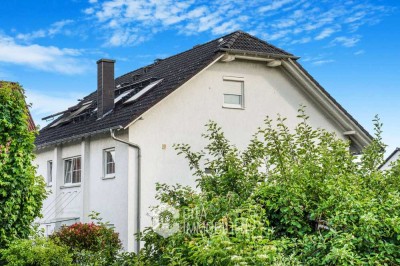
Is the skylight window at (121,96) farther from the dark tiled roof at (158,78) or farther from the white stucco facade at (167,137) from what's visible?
the white stucco facade at (167,137)

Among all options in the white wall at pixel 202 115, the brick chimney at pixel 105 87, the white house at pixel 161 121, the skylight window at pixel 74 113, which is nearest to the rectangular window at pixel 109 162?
the white house at pixel 161 121

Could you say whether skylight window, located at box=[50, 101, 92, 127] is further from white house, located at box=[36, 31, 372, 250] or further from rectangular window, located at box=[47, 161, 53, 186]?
rectangular window, located at box=[47, 161, 53, 186]

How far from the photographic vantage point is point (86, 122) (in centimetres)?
2819

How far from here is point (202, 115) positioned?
25.2 m

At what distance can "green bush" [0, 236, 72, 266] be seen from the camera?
1320 centimetres

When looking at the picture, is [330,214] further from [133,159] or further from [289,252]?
[133,159]

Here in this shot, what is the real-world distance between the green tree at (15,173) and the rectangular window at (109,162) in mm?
10464

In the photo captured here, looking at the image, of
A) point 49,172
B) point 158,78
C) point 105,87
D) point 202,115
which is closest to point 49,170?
point 49,172

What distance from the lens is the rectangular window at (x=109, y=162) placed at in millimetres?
25031

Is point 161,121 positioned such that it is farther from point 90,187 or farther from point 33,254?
point 33,254

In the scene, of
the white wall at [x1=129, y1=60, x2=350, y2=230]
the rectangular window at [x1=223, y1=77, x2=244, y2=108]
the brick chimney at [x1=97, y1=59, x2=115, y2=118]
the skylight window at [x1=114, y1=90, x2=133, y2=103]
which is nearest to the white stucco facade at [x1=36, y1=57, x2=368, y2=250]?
the white wall at [x1=129, y1=60, x2=350, y2=230]

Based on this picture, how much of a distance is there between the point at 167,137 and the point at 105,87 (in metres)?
4.79

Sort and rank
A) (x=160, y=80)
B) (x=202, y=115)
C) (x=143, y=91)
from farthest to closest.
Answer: (x=160, y=80), (x=143, y=91), (x=202, y=115)

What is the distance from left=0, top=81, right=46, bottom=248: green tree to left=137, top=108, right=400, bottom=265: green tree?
2.86 m
